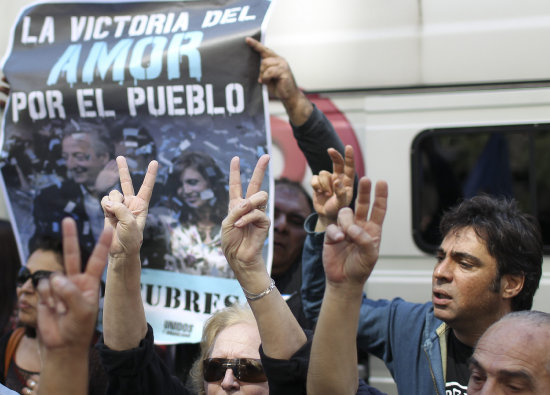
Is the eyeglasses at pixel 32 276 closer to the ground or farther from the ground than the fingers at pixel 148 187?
closer to the ground

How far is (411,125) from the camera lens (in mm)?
3129

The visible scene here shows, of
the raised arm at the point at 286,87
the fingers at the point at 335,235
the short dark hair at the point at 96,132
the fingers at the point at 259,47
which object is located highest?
the fingers at the point at 259,47

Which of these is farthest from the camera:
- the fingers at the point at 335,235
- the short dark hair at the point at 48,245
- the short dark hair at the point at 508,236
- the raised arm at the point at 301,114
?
the short dark hair at the point at 48,245

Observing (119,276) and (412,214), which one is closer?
(119,276)

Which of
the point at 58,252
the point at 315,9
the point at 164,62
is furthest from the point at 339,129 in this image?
the point at 58,252

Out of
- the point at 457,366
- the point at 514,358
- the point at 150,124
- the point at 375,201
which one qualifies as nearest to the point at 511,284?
the point at 457,366

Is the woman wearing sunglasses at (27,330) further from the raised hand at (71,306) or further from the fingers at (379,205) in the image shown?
the fingers at (379,205)

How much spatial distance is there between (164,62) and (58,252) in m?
0.98

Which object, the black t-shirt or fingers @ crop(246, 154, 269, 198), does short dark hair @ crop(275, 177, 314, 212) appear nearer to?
the black t-shirt

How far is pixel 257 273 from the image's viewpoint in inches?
72.8

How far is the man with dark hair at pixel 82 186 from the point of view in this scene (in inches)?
123

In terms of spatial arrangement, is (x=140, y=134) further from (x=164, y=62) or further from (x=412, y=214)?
(x=412, y=214)

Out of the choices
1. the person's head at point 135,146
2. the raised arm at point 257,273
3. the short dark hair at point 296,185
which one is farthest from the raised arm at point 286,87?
the raised arm at point 257,273

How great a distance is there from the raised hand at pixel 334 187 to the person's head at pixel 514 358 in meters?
0.62
